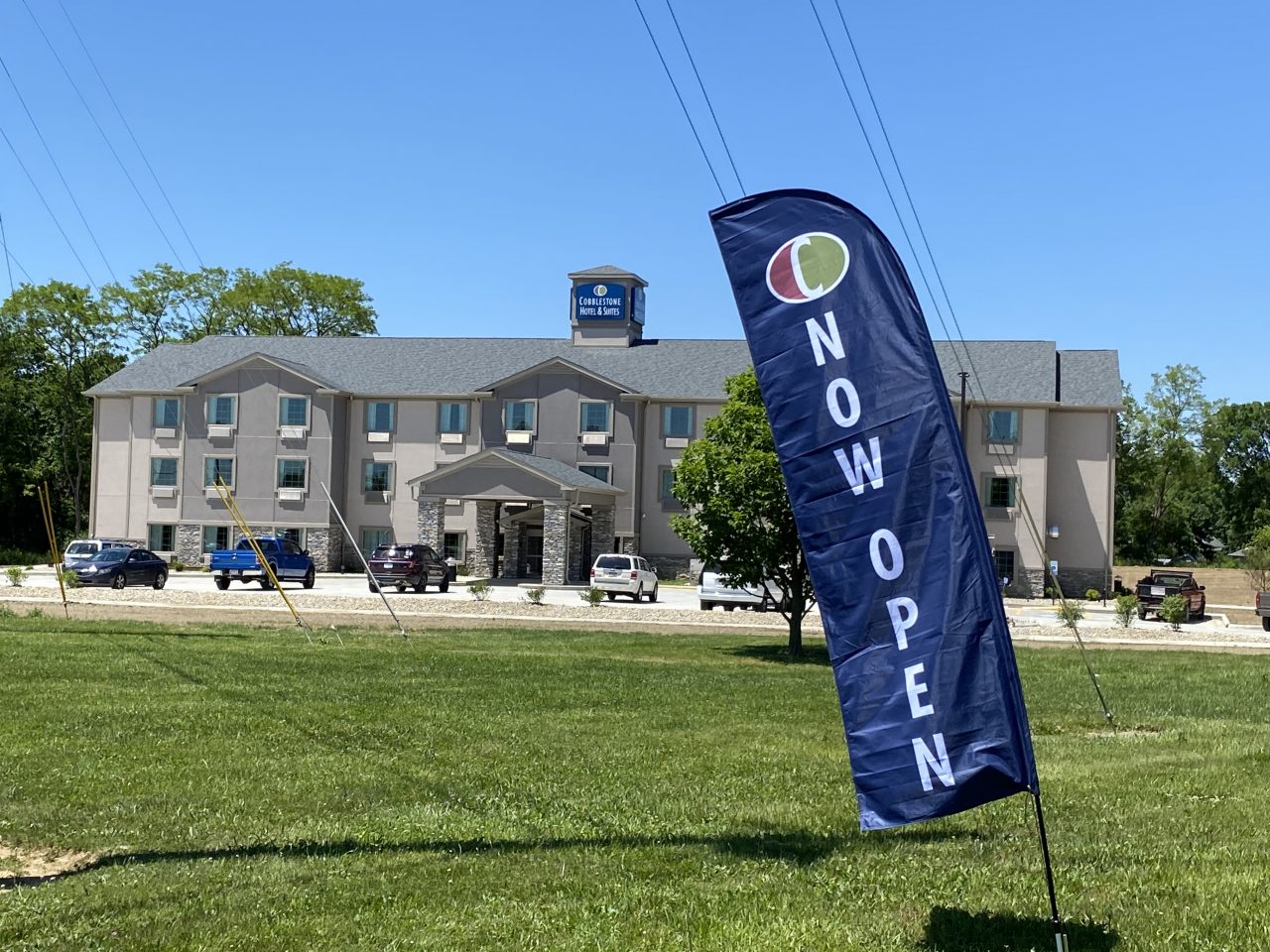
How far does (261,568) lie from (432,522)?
37.0 feet

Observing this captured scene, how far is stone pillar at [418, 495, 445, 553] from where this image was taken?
56.1 meters

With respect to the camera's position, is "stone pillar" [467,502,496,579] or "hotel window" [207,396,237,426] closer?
"stone pillar" [467,502,496,579]

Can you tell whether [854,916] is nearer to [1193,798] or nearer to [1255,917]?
[1255,917]

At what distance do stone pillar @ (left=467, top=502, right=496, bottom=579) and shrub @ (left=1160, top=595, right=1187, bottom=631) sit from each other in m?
29.3

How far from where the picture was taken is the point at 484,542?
58.0 m

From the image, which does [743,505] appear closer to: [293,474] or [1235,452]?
[293,474]

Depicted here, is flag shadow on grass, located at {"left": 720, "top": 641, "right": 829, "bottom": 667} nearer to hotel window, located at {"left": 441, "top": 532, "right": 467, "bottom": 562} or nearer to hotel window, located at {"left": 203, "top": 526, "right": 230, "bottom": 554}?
hotel window, located at {"left": 441, "top": 532, "right": 467, "bottom": 562}

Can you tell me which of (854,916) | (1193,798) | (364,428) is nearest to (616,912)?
(854,916)

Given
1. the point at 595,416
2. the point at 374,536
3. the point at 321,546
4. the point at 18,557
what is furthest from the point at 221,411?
the point at 595,416

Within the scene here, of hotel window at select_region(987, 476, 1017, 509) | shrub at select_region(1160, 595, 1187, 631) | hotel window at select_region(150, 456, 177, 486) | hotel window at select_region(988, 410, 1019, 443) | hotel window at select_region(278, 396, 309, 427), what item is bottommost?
shrub at select_region(1160, 595, 1187, 631)

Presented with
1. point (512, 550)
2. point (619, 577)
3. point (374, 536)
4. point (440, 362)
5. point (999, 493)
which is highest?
point (440, 362)

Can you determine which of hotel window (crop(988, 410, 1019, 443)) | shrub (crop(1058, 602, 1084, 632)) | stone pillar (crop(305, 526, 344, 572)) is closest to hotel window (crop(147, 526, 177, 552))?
stone pillar (crop(305, 526, 344, 572))

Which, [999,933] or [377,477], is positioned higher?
[377,477]

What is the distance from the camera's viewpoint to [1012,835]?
8.90 meters
